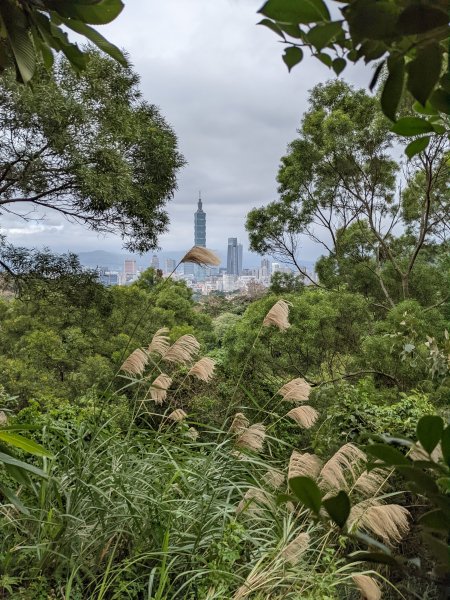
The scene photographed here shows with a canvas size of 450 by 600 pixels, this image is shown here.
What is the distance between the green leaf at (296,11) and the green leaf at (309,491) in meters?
0.18

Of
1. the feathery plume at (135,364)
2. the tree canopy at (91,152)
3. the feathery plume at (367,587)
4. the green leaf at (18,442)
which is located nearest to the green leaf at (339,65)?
the green leaf at (18,442)

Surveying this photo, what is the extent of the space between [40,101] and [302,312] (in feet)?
8.88

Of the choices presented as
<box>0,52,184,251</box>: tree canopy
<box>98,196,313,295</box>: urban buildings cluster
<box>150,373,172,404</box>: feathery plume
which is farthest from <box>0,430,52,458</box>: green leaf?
<box>0,52,184,251</box>: tree canopy

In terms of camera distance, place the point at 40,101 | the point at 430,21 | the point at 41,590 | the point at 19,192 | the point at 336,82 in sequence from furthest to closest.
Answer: the point at 336,82 → the point at 19,192 → the point at 40,101 → the point at 41,590 → the point at 430,21

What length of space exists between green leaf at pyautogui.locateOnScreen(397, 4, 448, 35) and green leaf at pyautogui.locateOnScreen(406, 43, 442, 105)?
15mm

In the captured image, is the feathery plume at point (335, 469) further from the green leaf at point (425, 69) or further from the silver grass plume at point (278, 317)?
the green leaf at point (425, 69)

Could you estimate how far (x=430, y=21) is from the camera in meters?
0.18

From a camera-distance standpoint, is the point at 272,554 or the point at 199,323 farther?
the point at 199,323

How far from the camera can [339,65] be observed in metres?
0.26

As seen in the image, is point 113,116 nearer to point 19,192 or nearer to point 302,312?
point 19,192

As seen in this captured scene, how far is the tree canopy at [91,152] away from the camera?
12.9 feet

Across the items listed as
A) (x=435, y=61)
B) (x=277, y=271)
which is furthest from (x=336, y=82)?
(x=435, y=61)

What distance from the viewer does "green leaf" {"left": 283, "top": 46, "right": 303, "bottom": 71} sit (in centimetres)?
25

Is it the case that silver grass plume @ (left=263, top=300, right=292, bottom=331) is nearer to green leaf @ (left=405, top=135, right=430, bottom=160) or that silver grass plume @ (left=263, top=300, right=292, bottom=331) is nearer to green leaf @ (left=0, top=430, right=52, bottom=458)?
green leaf @ (left=0, top=430, right=52, bottom=458)
